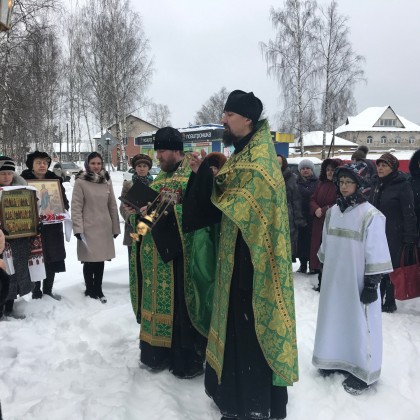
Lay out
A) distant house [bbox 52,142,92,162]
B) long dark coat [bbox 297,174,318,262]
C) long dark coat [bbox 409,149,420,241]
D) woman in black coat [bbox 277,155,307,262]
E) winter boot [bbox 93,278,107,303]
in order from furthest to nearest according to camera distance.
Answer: distant house [bbox 52,142,92,162] < long dark coat [bbox 297,174,318,262] < woman in black coat [bbox 277,155,307,262] < winter boot [bbox 93,278,107,303] < long dark coat [bbox 409,149,420,241]

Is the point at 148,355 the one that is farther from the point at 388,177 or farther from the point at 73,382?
the point at 388,177

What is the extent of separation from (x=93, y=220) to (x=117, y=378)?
2335 mm

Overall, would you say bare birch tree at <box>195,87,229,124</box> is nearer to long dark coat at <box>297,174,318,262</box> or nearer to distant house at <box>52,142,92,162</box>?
distant house at <box>52,142,92,162</box>

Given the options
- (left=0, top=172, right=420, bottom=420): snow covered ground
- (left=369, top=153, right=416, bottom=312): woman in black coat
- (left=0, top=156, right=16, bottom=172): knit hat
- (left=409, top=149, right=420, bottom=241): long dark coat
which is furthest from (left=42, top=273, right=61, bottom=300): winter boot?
(left=409, top=149, right=420, bottom=241): long dark coat

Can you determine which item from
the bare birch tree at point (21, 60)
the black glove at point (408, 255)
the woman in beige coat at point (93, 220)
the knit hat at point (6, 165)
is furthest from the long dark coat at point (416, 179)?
the bare birch tree at point (21, 60)

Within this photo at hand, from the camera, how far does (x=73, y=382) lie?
329 cm

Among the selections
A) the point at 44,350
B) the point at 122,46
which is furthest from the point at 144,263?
the point at 122,46

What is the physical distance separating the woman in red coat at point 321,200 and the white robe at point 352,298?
8.68ft

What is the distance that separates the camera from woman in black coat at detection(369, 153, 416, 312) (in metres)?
4.96

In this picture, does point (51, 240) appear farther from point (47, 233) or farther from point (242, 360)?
point (242, 360)

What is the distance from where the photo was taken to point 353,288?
3256 mm

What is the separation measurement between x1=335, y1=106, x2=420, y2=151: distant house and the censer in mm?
66279

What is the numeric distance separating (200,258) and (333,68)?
2566 cm

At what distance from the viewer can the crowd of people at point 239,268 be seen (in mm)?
2562
